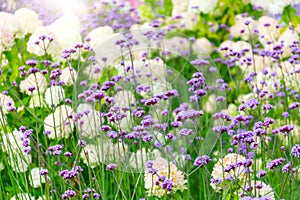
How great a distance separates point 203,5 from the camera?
14.2ft

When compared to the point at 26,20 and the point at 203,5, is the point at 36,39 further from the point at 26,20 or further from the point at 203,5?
the point at 203,5

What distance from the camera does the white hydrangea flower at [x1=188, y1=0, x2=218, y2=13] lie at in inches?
170

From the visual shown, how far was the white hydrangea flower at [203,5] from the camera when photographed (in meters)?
4.31

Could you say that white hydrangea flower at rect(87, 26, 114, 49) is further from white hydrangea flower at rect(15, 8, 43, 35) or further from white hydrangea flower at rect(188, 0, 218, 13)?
white hydrangea flower at rect(188, 0, 218, 13)

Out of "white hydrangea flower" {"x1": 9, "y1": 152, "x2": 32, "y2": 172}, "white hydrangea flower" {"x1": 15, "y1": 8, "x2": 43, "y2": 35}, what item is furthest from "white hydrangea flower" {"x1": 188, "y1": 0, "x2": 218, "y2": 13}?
"white hydrangea flower" {"x1": 9, "y1": 152, "x2": 32, "y2": 172}

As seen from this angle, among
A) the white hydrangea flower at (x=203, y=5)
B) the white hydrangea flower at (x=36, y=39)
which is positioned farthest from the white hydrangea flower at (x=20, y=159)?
the white hydrangea flower at (x=203, y=5)

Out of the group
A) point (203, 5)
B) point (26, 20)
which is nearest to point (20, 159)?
point (26, 20)

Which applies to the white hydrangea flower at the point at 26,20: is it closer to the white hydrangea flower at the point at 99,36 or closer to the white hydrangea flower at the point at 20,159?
the white hydrangea flower at the point at 99,36

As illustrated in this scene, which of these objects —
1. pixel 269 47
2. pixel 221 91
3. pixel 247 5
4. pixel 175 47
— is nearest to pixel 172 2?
pixel 247 5

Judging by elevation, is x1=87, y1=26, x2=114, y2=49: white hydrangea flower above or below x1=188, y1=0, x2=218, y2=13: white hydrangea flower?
below

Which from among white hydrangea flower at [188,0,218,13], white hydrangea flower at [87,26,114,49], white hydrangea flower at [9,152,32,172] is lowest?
white hydrangea flower at [9,152,32,172]

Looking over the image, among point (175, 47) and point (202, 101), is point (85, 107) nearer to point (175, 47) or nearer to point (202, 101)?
point (202, 101)

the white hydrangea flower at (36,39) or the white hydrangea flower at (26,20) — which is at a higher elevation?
the white hydrangea flower at (26,20)

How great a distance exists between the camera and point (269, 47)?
349 centimetres
